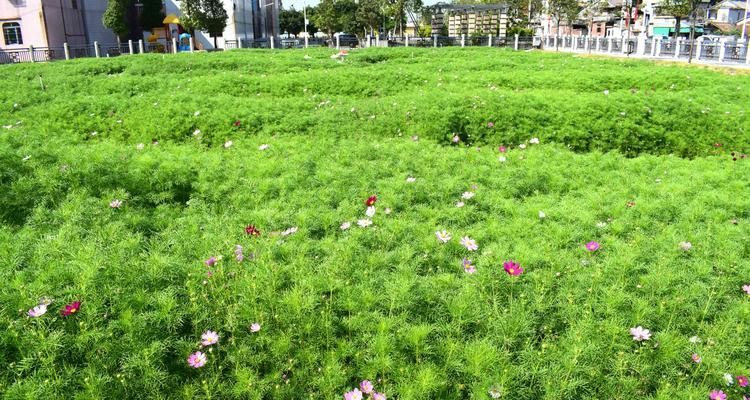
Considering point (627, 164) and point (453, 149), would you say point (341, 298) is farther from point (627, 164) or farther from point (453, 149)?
point (627, 164)

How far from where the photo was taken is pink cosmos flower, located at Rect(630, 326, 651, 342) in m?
3.04

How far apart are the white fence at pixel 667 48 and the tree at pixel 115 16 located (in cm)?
3243

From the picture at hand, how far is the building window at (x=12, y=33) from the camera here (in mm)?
33531

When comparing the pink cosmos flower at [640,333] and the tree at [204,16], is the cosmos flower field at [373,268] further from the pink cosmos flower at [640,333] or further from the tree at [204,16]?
the tree at [204,16]

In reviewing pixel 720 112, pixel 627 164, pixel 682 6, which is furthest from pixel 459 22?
pixel 627 164

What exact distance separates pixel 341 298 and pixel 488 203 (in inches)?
88.4

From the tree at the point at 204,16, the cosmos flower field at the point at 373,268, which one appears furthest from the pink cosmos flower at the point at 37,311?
the tree at the point at 204,16

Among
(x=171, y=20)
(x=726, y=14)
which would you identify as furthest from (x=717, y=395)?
(x=726, y=14)

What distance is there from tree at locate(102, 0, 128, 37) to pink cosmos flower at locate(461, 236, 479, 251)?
3855 centimetres

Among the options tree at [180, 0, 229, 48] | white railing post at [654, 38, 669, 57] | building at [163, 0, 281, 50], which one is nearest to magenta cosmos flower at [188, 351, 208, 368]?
white railing post at [654, 38, 669, 57]

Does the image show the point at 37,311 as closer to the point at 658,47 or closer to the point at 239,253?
the point at 239,253

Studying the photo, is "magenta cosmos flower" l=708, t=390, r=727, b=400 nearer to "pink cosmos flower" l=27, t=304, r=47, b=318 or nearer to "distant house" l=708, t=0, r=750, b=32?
"pink cosmos flower" l=27, t=304, r=47, b=318

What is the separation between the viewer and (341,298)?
345 cm

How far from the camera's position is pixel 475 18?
47188 millimetres
